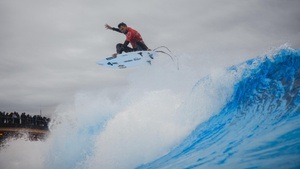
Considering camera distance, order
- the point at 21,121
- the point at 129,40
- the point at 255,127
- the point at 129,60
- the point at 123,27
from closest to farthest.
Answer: the point at 255,127
the point at 123,27
the point at 129,40
the point at 129,60
the point at 21,121

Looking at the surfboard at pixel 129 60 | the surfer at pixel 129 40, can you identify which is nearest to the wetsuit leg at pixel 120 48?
the surfer at pixel 129 40

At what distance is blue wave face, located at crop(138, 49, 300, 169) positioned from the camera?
4.33 metres

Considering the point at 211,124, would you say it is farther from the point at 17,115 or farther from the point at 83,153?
the point at 17,115

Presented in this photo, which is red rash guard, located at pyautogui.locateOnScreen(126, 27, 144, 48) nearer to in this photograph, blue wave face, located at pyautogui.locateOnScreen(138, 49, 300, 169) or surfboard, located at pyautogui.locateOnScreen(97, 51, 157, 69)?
surfboard, located at pyautogui.locateOnScreen(97, 51, 157, 69)

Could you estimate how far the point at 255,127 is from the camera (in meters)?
5.96

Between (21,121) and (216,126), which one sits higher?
(21,121)

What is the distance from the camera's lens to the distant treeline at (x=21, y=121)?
2017cm

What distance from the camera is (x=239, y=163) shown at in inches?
172

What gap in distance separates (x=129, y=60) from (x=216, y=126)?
546cm

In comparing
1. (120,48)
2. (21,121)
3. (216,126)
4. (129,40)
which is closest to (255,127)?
(216,126)

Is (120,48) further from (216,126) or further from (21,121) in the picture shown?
(21,121)

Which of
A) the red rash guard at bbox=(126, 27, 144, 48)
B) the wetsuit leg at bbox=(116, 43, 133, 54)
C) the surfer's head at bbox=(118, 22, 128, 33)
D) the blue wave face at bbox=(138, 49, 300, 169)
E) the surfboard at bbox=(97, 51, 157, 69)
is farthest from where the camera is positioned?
the surfboard at bbox=(97, 51, 157, 69)

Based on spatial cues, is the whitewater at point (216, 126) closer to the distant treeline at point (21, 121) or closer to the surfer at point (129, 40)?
the surfer at point (129, 40)

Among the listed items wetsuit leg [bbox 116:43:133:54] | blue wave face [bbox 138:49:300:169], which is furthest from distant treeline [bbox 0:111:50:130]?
blue wave face [bbox 138:49:300:169]
